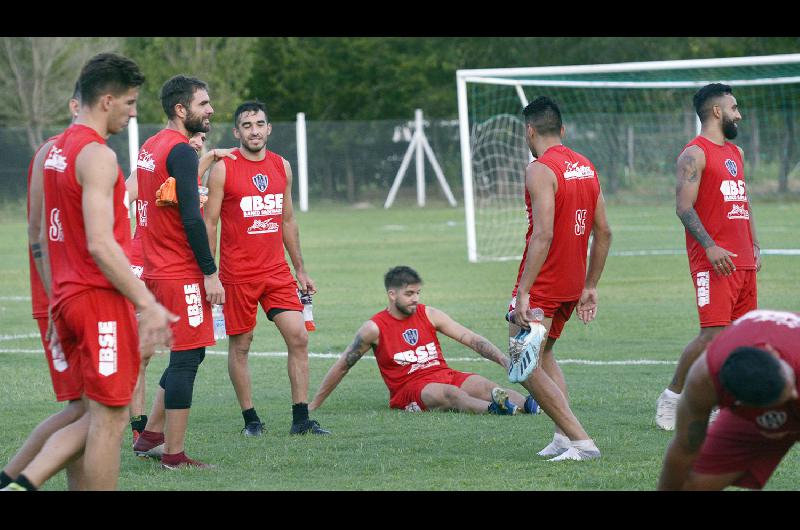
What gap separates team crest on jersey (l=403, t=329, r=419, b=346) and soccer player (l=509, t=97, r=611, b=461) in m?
1.84

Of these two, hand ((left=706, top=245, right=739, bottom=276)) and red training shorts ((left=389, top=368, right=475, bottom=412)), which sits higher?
hand ((left=706, top=245, right=739, bottom=276))

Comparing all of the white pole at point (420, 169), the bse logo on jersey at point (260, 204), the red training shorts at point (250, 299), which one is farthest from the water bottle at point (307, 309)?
the white pole at point (420, 169)

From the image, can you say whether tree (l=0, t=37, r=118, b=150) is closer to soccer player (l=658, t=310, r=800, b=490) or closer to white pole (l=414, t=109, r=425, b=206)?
white pole (l=414, t=109, r=425, b=206)

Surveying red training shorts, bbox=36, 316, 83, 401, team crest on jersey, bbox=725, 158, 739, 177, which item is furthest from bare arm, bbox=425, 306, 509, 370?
red training shorts, bbox=36, 316, 83, 401

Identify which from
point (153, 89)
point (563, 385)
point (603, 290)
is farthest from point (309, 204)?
point (563, 385)

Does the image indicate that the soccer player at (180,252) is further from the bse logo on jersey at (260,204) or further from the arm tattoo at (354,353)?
the arm tattoo at (354,353)

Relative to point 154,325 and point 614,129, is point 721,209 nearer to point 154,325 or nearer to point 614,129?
point 154,325

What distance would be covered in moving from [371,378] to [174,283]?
3.55 meters

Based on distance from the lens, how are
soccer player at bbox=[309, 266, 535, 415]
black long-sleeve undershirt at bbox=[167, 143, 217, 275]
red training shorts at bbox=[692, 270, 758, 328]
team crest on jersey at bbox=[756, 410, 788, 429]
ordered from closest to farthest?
team crest on jersey at bbox=[756, 410, 788, 429] → black long-sleeve undershirt at bbox=[167, 143, 217, 275] → red training shorts at bbox=[692, 270, 758, 328] → soccer player at bbox=[309, 266, 535, 415]

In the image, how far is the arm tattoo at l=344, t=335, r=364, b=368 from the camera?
9.09m

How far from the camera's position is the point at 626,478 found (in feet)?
21.3

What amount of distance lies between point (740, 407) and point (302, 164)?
126 ft

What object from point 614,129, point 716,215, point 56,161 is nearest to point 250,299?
point 56,161

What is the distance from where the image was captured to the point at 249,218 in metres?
8.31
